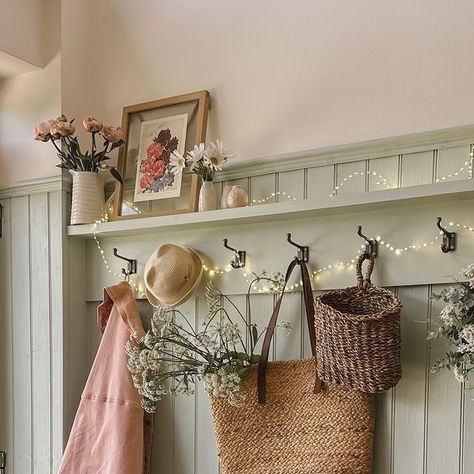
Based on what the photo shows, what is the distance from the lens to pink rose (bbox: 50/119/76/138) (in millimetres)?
1897

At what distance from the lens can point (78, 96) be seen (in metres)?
2.10

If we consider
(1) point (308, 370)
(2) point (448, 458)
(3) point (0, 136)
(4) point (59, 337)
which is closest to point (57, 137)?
(3) point (0, 136)

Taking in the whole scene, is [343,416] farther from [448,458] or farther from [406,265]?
Answer: [406,265]

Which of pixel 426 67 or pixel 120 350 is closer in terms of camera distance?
pixel 426 67

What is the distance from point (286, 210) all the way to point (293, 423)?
0.54m

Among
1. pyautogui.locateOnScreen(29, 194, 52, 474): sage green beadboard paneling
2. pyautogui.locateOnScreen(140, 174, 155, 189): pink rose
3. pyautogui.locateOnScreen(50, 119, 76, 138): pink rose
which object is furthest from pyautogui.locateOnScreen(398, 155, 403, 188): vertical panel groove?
pyautogui.locateOnScreen(29, 194, 52, 474): sage green beadboard paneling

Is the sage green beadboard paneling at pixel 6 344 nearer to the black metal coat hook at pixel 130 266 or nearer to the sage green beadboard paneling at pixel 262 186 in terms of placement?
the black metal coat hook at pixel 130 266

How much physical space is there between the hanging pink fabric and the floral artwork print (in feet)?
0.99

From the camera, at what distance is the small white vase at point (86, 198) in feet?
6.44

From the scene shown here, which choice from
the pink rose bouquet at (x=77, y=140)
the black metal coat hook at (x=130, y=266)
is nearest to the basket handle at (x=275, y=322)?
the black metal coat hook at (x=130, y=266)

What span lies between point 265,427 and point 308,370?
0.19 m

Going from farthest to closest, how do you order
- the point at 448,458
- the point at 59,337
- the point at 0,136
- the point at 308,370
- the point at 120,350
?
the point at 0,136
the point at 59,337
the point at 120,350
the point at 308,370
the point at 448,458

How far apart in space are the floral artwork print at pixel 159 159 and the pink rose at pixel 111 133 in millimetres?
78

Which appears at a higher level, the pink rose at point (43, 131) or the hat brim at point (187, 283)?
the pink rose at point (43, 131)
